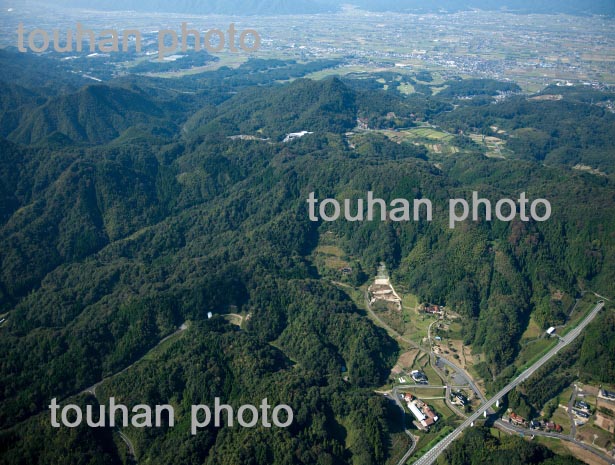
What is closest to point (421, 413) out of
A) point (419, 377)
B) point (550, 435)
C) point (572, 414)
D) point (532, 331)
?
point (419, 377)

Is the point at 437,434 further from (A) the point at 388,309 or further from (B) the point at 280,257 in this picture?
(B) the point at 280,257

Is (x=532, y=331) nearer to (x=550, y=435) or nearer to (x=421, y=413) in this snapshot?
(x=550, y=435)

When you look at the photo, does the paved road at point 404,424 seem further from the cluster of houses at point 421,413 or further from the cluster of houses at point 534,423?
the cluster of houses at point 534,423

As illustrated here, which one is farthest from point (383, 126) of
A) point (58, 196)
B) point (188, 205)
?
point (58, 196)

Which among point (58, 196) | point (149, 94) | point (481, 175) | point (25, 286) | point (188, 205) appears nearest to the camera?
point (25, 286)

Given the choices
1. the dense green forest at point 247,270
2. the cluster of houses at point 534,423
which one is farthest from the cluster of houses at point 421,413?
the cluster of houses at point 534,423

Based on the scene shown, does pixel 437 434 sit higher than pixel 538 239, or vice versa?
pixel 538 239
